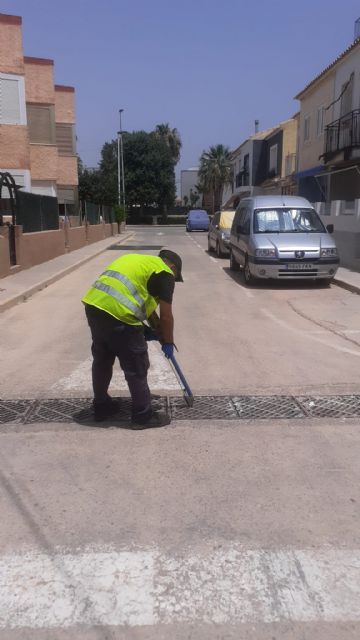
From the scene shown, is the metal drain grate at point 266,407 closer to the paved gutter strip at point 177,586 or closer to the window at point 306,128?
the paved gutter strip at point 177,586

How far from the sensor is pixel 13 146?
24734mm

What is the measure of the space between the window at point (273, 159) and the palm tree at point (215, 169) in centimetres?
2487

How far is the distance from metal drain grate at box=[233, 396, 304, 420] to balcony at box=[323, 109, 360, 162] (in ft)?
54.2

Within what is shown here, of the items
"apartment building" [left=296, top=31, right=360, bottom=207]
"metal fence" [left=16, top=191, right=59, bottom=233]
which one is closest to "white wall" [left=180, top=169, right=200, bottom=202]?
"apartment building" [left=296, top=31, right=360, bottom=207]

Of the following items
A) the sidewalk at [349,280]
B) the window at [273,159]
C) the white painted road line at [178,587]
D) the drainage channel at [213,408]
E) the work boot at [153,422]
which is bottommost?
the white painted road line at [178,587]

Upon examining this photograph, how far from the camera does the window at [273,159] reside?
42188 millimetres

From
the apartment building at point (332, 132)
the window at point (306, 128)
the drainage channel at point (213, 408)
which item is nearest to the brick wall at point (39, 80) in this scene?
the apartment building at point (332, 132)

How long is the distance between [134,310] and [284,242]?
27.5 ft

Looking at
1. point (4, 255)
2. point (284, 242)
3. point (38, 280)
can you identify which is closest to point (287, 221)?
point (284, 242)

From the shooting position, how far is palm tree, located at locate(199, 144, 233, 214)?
70.5 m

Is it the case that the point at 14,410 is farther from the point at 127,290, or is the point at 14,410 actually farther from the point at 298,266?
the point at 298,266

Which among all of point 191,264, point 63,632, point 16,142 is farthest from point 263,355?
point 16,142

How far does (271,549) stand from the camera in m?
2.97

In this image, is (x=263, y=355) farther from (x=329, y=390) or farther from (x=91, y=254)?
(x=91, y=254)
